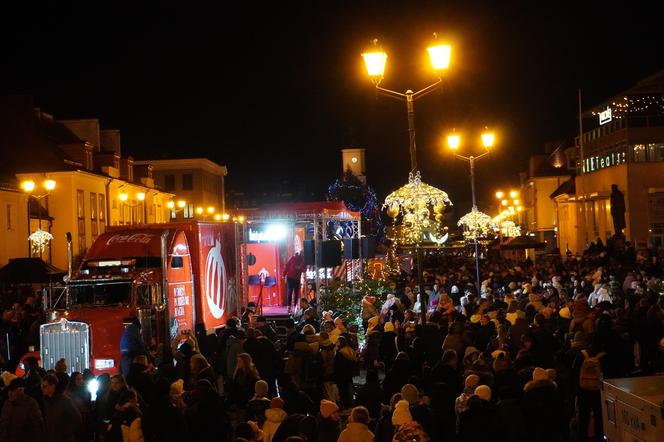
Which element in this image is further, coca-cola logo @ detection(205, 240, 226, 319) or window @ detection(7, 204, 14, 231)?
window @ detection(7, 204, 14, 231)

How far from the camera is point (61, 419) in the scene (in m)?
10.6

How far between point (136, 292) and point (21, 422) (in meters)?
8.05

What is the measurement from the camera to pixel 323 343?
44.3 feet

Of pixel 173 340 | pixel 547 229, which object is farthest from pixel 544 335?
pixel 547 229

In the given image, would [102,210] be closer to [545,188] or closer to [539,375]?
[545,188]

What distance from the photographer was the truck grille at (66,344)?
1648 cm

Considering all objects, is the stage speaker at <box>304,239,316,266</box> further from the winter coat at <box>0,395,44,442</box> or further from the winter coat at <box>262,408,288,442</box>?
the winter coat at <box>262,408,288,442</box>

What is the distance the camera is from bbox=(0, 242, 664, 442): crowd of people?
9516mm

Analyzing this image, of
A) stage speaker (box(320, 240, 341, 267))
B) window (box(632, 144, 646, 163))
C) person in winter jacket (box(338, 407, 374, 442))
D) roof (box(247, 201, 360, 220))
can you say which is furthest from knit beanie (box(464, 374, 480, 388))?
window (box(632, 144, 646, 163))

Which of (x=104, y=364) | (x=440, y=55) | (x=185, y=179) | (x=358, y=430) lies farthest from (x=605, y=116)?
(x=358, y=430)

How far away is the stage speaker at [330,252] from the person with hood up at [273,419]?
1146 cm

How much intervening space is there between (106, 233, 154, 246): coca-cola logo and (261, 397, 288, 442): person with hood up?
10584 mm

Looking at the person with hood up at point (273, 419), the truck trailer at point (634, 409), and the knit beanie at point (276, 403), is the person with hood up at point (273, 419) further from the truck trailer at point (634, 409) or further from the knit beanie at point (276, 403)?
the truck trailer at point (634, 409)

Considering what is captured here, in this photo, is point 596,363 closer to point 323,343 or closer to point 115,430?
point 323,343
